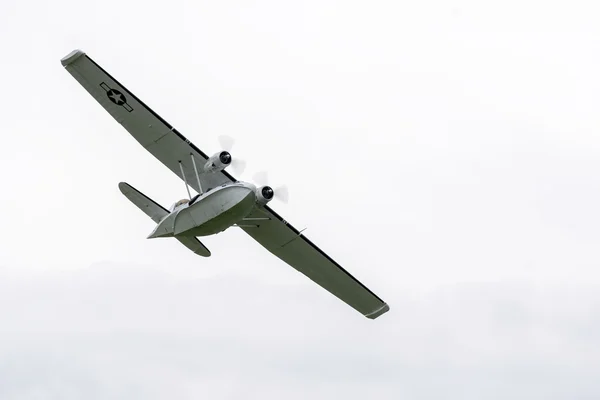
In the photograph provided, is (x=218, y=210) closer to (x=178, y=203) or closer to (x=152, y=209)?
(x=178, y=203)

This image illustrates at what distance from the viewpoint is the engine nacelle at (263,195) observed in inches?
1596

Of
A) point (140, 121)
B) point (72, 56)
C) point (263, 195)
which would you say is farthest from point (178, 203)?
point (72, 56)

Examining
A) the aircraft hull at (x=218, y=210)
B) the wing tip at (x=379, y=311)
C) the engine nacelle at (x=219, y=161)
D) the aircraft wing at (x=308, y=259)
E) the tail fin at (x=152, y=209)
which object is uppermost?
the wing tip at (x=379, y=311)

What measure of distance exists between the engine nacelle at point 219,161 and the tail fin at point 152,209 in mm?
3460

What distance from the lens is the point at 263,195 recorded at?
40.5 m

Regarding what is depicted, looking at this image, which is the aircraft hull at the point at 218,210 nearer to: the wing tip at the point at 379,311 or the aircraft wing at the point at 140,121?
the aircraft wing at the point at 140,121

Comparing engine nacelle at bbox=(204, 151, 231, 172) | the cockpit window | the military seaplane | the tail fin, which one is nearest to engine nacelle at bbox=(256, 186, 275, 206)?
the military seaplane

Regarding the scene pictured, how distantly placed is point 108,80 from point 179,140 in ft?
11.2

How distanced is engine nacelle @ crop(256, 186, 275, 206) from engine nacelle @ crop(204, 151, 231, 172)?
5.37ft

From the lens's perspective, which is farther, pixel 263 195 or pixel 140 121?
pixel 140 121

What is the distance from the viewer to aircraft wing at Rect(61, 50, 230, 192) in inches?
1619

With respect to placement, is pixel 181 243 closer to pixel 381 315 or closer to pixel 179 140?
pixel 179 140

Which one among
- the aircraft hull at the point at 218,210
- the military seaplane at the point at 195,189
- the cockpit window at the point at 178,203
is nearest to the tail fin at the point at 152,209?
the military seaplane at the point at 195,189

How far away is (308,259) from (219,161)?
7.42 m
